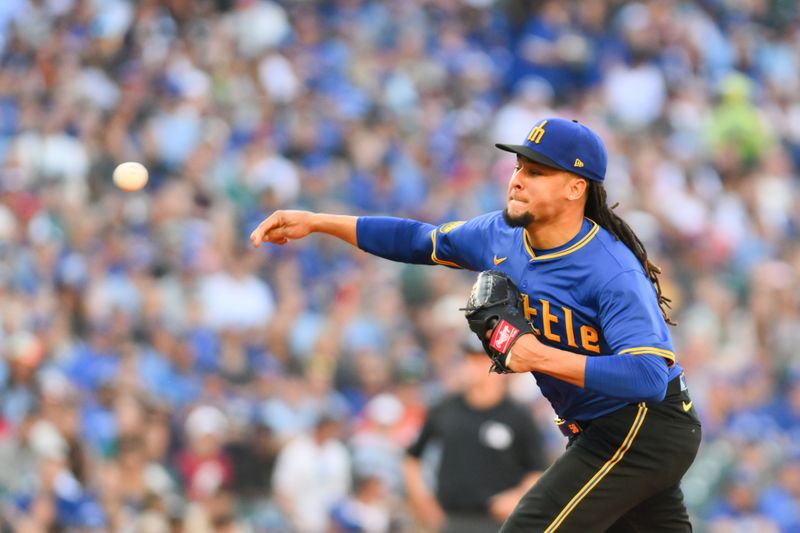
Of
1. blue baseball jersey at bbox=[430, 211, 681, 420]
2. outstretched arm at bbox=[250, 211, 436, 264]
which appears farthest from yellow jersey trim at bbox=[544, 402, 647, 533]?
outstretched arm at bbox=[250, 211, 436, 264]

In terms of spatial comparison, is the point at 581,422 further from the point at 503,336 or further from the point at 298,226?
the point at 298,226

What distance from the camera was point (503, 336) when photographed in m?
5.01

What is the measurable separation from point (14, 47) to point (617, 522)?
973 cm

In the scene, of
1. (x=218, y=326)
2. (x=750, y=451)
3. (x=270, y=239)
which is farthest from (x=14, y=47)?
(x=270, y=239)

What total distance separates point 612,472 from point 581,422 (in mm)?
257

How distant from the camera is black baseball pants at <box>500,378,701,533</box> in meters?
5.23

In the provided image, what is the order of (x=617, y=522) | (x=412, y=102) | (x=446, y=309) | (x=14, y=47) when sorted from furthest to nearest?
1. (x=412, y=102)
2. (x=14, y=47)
3. (x=446, y=309)
4. (x=617, y=522)

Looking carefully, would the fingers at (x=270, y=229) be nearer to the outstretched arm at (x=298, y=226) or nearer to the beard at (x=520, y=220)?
the outstretched arm at (x=298, y=226)

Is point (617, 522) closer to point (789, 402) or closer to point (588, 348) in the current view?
point (588, 348)

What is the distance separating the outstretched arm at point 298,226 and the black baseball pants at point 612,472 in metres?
1.32

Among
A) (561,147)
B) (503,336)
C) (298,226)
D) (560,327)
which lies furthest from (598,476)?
(298,226)

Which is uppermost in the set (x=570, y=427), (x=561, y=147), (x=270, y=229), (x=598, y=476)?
(x=561, y=147)

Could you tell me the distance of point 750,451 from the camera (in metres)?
11.7

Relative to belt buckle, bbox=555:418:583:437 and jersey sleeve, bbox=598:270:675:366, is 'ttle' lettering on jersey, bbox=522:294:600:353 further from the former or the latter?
belt buckle, bbox=555:418:583:437
